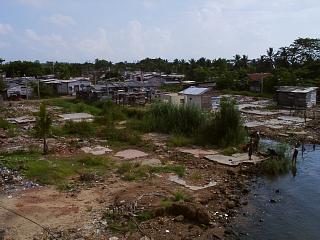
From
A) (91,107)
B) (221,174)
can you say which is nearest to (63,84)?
(91,107)

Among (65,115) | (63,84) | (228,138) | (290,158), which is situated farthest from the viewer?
(63,84)

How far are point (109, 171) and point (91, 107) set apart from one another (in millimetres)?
20836

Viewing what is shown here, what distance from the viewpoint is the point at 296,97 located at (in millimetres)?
38125

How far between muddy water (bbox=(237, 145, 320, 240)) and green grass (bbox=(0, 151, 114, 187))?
6.81 m

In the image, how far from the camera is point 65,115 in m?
33.8

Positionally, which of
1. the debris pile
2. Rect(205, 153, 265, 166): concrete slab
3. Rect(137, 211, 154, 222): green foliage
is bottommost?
Rect(137, 211, 154, 222): green foliage

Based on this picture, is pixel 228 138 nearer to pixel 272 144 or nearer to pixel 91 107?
pixel 272 144

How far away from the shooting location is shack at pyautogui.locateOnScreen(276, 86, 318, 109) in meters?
37.7

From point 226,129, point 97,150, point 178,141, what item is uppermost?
point 226,129

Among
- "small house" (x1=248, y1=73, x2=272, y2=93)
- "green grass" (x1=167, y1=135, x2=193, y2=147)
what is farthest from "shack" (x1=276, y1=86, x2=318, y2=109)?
"green grass" (x1=167, y1=135, x2=193, y2=147)

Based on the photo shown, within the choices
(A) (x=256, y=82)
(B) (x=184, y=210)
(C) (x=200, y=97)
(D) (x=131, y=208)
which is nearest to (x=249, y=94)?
(A) (x=256, y=82)

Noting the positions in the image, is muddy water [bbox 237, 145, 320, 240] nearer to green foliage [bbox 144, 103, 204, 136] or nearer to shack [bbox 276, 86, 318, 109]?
green foliage [bbox 144, 103, 204, 136]

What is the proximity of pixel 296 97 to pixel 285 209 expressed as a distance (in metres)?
25.6

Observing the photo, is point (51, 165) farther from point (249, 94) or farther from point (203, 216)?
point (249, 94)
